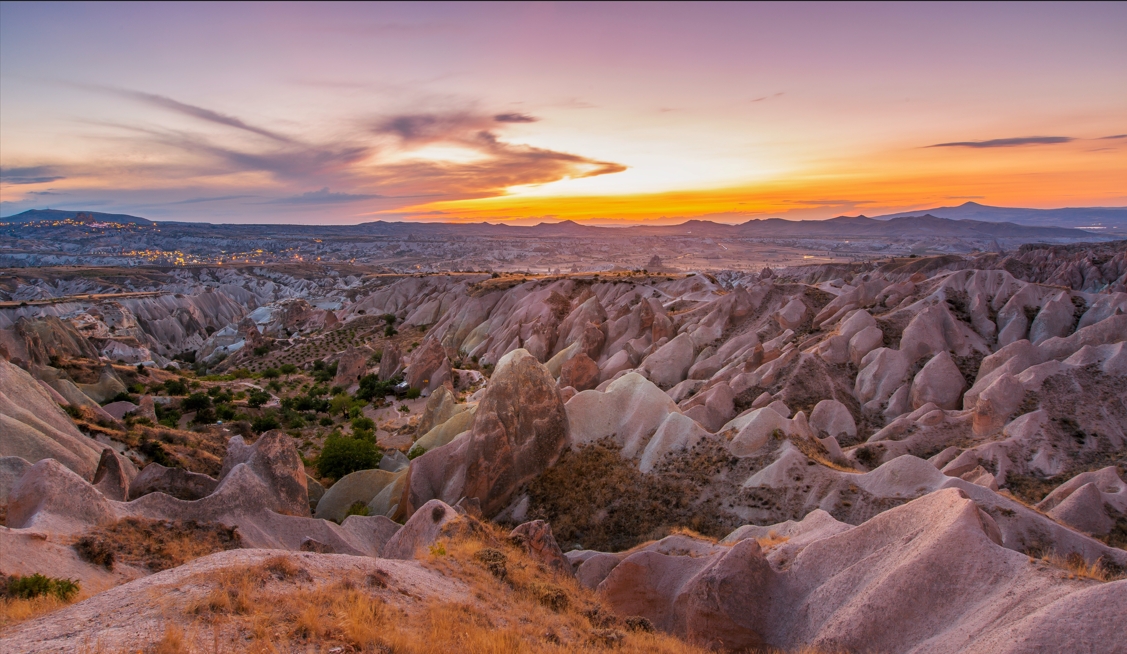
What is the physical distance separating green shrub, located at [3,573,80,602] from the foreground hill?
829mm

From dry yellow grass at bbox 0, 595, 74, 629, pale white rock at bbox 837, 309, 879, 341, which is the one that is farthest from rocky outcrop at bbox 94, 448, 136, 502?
pale white rock at bbox 837, 309, 879, 341

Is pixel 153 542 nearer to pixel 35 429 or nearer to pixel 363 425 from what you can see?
pixel 35 429

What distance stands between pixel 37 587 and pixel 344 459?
17.7 meters

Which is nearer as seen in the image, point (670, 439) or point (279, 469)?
point (279, 469)

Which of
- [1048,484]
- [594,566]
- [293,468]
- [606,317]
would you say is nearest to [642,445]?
[594,566]

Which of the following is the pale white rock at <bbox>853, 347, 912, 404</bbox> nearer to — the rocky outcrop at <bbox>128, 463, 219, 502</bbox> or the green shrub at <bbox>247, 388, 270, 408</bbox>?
the rocky outcrop at <bbox>128, 463, 219, 502</bbox>

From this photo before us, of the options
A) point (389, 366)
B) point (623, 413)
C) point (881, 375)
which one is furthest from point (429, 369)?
point (881, 375)

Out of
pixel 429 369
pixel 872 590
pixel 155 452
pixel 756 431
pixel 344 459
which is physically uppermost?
pixel 756 431

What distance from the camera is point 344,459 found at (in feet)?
84.9

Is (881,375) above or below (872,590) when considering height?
below

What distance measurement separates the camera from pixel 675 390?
31688mm

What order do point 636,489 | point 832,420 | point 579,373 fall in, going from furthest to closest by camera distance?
point 579,373
point 832,420
point 636,489

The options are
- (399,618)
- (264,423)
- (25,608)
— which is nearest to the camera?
(25,608)

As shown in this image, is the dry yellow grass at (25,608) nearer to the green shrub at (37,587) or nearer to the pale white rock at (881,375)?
the green shrub at (37,587)
